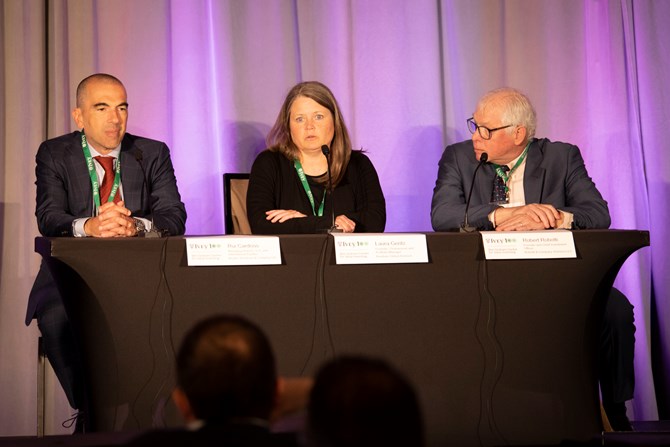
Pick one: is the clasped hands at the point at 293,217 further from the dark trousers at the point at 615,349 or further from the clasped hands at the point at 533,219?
the dark trousers at the point at 615,349

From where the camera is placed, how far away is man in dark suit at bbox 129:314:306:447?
1.30 m

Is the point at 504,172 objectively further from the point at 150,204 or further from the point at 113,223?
the point at 113,223

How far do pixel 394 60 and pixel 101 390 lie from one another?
2824 mm

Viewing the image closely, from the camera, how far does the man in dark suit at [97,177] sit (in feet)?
11.7

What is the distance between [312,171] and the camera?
399cm

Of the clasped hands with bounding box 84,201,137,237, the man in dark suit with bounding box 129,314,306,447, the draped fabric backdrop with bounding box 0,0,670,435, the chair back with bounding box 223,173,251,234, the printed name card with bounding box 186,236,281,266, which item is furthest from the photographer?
the draped fabric backdrop with bounding box 0,0,670,435

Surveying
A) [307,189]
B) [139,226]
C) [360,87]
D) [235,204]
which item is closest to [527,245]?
[307,189]

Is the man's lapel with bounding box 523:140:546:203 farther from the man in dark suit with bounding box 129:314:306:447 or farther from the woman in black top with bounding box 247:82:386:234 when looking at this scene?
the man in dark suit with bounding box 129:314:306:447

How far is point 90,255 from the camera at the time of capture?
2.84 m

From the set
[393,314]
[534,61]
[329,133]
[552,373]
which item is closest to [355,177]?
[329,133]

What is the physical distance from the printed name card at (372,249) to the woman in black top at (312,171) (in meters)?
0.83

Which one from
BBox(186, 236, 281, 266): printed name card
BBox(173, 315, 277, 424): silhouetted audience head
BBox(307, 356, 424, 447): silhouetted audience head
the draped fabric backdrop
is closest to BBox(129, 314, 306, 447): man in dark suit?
BBox(173, 315, 277, 424): silhouetted audience head

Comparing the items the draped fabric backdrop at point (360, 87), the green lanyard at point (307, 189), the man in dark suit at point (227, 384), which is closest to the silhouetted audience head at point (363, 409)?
the man in dark suit at point (227, 384)

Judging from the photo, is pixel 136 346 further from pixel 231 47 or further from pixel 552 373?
pixel 231 47
